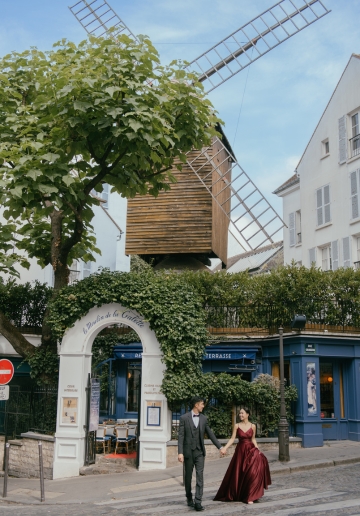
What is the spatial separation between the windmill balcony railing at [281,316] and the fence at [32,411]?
5.92 meters

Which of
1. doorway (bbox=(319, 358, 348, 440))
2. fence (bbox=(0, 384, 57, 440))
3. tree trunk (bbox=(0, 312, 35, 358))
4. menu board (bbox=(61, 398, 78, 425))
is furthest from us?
doorway (bbox=(319, 358, 348, 440))

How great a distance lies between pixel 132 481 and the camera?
13922 millimetres

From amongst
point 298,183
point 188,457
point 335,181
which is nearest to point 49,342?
point 188,457

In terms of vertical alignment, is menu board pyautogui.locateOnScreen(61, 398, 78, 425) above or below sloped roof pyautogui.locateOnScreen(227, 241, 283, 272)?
below

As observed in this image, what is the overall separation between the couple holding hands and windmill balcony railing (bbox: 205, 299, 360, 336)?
8132 millimetres

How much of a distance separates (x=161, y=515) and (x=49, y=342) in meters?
8.12

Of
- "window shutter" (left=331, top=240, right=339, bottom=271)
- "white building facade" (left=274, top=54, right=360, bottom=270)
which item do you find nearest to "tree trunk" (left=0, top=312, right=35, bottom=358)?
"white building facade" (left=274, top=54, right=360, bottom=270)

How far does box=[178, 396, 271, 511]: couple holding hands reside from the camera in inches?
406

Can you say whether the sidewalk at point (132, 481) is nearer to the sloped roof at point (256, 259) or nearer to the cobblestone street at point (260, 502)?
the cobblestone street at point (260, 502)

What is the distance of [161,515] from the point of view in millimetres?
10047

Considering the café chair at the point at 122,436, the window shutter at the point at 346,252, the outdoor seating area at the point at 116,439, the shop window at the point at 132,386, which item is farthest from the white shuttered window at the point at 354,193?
the café chair at the point at 122,436

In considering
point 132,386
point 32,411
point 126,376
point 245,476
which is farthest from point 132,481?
point 126,376

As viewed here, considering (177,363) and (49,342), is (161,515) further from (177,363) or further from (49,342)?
(49,342)

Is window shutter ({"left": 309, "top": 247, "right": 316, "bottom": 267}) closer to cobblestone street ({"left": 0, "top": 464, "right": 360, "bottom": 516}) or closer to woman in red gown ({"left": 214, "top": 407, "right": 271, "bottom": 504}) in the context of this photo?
cobblestone street ({"left": 0, "top": 464, "right": 360, "bottom": 516})
